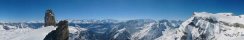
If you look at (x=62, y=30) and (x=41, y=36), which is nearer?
(x=62, y=30)

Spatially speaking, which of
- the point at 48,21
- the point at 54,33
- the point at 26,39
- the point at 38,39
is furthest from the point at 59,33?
the point at 48,21

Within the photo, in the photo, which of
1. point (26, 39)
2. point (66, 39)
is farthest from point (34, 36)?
point (66, 39)

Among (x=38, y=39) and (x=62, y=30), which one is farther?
(x=38, y=39)

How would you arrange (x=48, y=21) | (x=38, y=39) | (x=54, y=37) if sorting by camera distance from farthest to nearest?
(x=48, y=21) → (x=38, y=39) → (x=54, y=37)

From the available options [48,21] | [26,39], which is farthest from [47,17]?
[26,39]

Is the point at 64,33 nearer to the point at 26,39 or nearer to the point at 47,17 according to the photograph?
the point at 26,39

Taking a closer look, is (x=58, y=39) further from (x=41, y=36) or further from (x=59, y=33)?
(x=41, y=36)

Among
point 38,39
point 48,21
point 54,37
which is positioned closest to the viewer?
point 54,37
